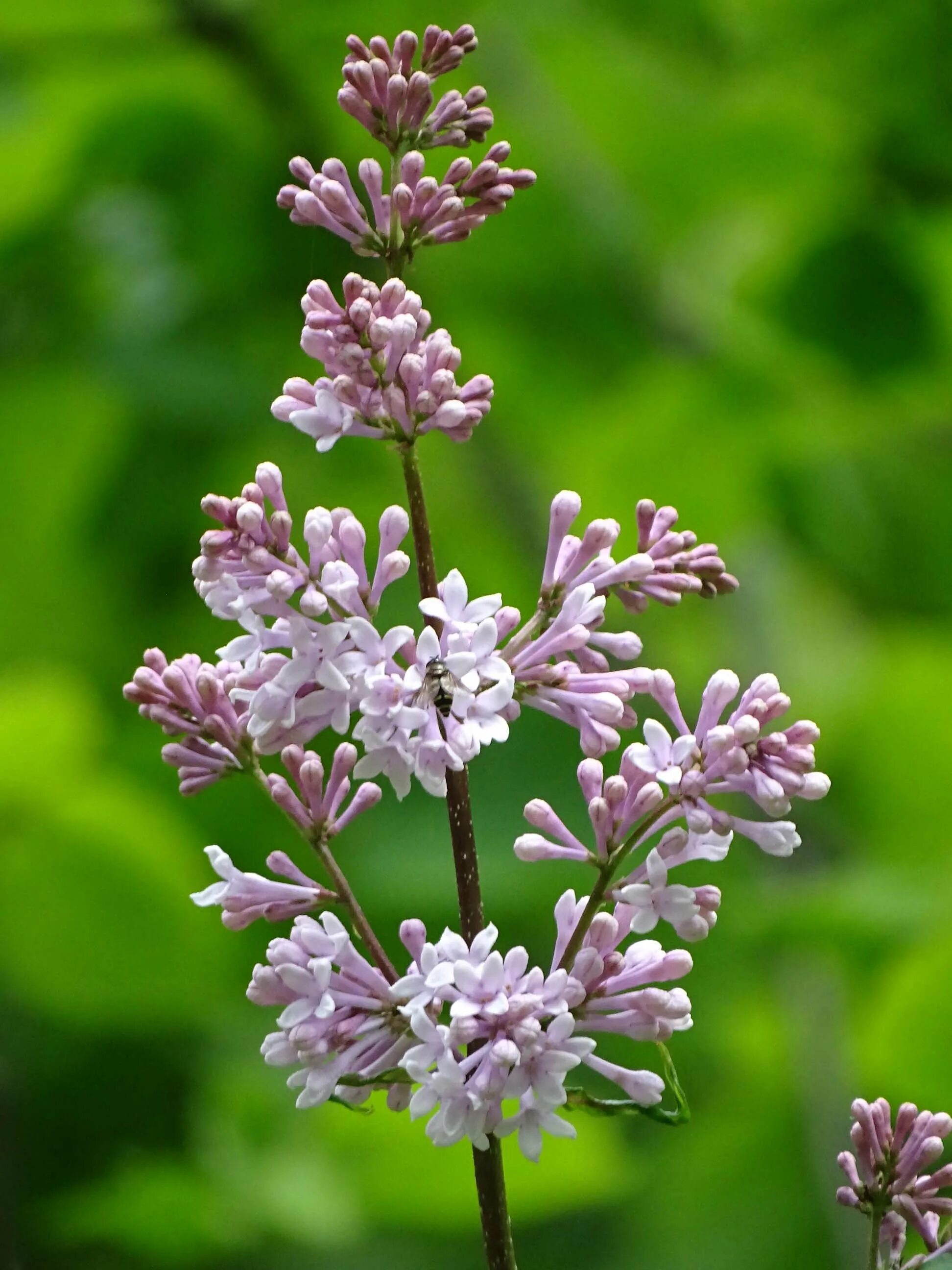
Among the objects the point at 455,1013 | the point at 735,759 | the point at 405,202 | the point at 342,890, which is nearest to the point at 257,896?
the point at 342,890

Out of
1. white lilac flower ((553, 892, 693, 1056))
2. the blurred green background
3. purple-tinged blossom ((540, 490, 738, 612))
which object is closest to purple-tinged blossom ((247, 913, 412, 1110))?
white lilac flower ((553, 892, 693, 1056))

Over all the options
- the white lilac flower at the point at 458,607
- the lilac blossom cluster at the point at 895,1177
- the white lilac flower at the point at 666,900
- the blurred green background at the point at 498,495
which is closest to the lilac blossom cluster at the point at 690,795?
the white lilac flower at the point at 666,900

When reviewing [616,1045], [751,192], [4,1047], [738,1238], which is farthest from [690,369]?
[4,1047]

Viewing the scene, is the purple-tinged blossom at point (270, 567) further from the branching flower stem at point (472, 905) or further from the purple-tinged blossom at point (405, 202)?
the purple-tinged blossom at point (405, 202)

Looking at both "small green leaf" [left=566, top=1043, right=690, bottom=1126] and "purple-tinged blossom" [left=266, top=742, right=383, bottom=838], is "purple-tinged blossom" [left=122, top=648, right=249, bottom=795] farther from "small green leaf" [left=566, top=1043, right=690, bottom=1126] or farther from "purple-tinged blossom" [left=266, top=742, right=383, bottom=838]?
"small green leaf" [left=566, top=1043, right=690, bottom=1126]

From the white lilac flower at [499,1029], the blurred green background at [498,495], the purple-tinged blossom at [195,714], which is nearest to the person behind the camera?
the white lilac flower at [499,1029]
